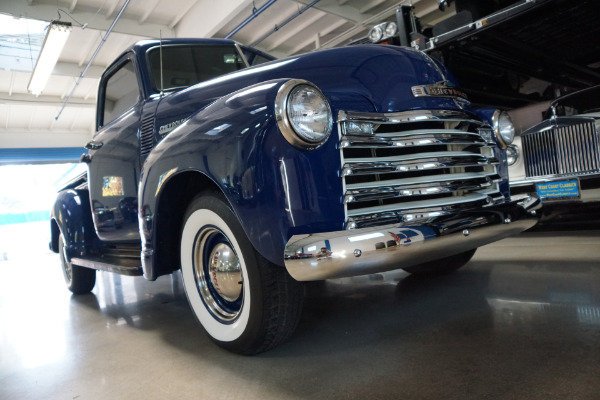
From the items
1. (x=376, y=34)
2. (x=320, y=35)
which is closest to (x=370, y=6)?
(x=320, y=35)

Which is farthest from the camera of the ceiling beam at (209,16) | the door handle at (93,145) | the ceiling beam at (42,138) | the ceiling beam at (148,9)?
the ceiling beam at (42,138)

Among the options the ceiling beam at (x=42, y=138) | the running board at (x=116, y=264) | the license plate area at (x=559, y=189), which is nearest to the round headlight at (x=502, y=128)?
the license plate area at (x=559, y=189)

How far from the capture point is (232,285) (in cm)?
194

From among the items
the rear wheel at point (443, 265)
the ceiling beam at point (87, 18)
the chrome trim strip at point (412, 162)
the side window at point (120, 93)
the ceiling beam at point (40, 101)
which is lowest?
the rear wheel at point (443, 265)

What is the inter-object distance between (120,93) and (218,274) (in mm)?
2072

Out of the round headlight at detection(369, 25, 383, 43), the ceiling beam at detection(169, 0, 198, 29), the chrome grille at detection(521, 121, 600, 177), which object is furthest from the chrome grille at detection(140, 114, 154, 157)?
the ceiling beam at detection(169, 0, 198, 29)

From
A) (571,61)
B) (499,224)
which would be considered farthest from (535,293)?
(571,61)

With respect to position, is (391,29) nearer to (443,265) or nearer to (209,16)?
(443,265)

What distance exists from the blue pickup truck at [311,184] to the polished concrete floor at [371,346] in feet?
0.79

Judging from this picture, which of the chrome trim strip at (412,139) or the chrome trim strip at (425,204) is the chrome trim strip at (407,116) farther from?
the chrome trim strip at (425,204)

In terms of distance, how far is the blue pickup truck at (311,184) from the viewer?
1595 millimetres

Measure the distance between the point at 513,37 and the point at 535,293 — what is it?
260 centimetres

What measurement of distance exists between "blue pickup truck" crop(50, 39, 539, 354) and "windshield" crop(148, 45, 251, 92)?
0.39 metres

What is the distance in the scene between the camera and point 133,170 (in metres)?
2.92
